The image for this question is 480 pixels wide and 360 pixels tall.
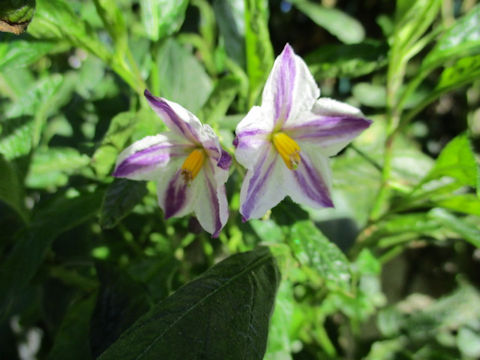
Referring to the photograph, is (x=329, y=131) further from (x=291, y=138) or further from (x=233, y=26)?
(x=233, y=26)

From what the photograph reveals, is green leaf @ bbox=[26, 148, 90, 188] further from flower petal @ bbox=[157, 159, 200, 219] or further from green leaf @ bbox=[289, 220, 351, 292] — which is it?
green leaf @ bbox=[289, 220, 351, 292]

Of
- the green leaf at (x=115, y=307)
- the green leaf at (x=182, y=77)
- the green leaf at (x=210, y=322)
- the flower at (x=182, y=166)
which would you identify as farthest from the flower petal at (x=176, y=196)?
the green leaf at (x=182, y=77)

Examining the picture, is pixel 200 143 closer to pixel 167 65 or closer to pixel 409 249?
pixel 167 65

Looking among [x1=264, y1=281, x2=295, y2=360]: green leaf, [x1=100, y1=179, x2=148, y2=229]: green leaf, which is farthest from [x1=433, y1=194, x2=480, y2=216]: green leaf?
[x1=100, y1=179, x2=148, y2=229]: green leaf

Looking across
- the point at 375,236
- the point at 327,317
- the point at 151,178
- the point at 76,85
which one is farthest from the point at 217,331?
A: the point at 76,85

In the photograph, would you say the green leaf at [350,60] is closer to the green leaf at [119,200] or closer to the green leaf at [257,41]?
the green leaf at [257,41]
